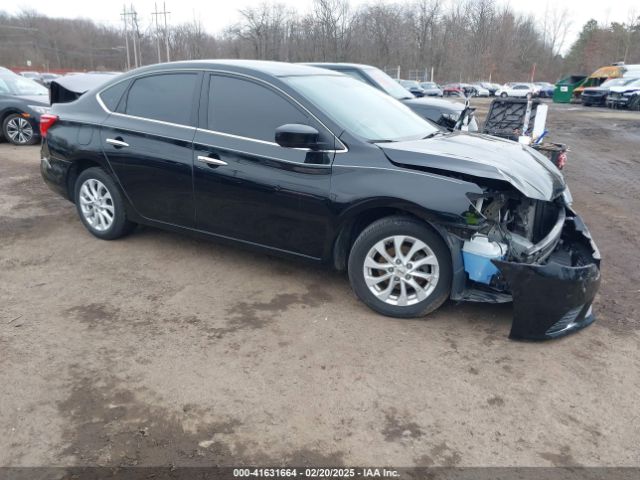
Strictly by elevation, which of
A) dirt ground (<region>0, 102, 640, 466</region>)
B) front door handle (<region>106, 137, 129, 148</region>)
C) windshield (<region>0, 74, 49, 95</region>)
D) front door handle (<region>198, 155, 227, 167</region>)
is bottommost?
dirt ground (<region>0, 102, 640, 466</region>)

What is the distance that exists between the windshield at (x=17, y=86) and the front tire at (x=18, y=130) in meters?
0.51

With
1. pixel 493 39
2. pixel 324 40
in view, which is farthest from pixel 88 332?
pixel 493 39

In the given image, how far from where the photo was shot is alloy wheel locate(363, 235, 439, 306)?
3.65 meters

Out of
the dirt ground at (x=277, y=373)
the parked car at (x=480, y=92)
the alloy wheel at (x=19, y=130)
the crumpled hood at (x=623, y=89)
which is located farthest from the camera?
the parked car at (x=480, y=92)

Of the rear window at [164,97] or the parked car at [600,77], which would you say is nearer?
the rear window at [164,97]

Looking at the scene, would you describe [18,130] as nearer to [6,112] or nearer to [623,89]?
[6,112]

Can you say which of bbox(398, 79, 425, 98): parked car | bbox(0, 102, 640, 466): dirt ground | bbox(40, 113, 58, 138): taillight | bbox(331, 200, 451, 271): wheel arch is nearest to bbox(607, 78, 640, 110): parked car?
bbox(398, 79, 425, 98): parked car

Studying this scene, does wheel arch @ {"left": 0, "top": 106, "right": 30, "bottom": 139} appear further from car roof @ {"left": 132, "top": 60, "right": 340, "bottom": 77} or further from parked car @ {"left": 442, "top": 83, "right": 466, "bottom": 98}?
parked car @ {"left": 442, "top": 83, "right": 466, "bottom": 98}

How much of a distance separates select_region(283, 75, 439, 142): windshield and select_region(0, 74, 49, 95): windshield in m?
8.96

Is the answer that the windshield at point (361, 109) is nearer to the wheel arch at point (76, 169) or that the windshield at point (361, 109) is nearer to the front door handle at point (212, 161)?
the front door handle at point (212, 161)

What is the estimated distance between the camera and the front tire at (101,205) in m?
4.98

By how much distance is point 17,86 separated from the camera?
36.1 ft

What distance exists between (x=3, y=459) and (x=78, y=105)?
366cm

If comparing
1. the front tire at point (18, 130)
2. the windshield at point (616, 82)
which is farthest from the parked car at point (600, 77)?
the front tire at point (18, 130)
